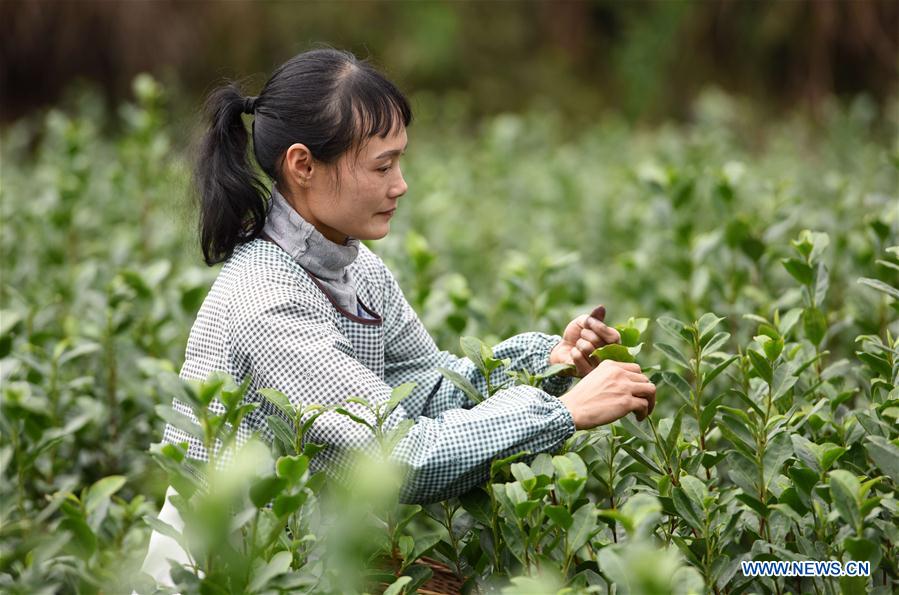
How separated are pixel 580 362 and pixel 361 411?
0.41m

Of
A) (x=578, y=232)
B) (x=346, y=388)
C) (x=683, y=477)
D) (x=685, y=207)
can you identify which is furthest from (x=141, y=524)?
(x=578, y=232)

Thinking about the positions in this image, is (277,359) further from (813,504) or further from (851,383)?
(851,383)

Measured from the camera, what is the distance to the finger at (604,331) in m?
1.79

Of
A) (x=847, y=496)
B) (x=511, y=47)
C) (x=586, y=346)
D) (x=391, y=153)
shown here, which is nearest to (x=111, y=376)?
(x=391, y=153)

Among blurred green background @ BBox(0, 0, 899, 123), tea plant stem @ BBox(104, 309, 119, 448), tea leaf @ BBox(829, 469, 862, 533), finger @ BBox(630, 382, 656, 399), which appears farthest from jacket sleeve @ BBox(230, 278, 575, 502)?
blurred green background @ BBox(0, 0, 899, 123)

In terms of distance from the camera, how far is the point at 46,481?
7.98ft

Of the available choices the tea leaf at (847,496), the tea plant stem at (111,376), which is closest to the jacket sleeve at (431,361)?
the tea leaf at (847,496)

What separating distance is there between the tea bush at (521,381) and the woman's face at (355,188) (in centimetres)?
31

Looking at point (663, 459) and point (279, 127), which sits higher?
point (279, 127)

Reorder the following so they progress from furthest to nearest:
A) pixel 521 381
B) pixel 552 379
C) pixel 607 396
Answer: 1. pixel 552 379
2. pixel 521 381
3. pixel 607 396

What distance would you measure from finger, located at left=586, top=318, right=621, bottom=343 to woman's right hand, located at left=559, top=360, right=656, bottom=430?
141 mm

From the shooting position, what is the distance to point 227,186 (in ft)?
6.36

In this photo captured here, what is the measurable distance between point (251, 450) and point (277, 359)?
0.37 metres

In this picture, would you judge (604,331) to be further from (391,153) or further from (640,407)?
(391,153)
